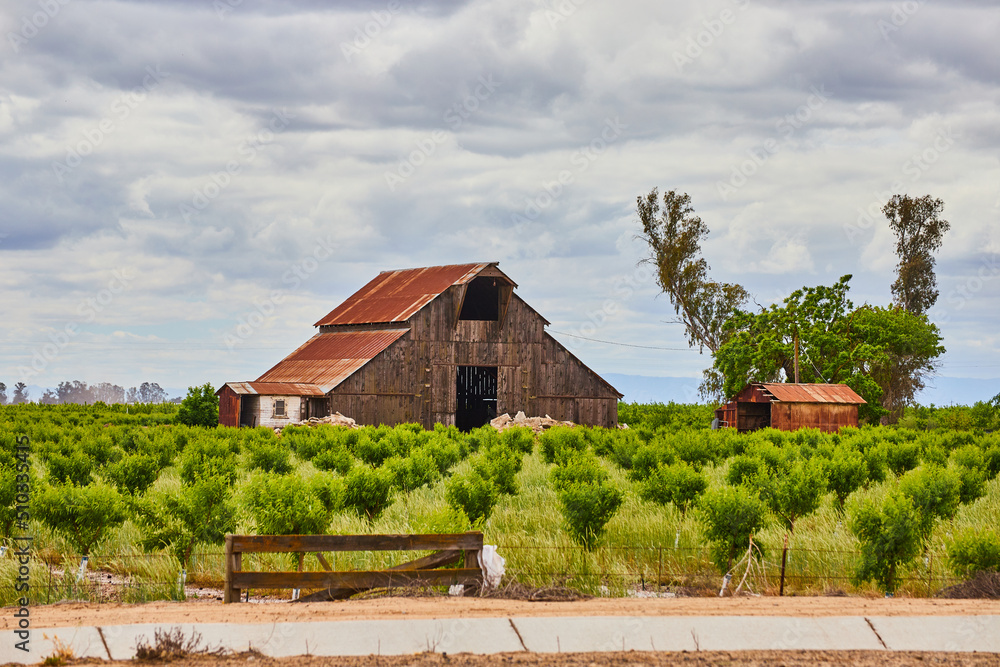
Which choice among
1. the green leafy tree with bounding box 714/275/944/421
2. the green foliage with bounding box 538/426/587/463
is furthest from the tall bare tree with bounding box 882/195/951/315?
the green foliage with bounding box 538/426/587/463

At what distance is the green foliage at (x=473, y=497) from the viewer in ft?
55.9

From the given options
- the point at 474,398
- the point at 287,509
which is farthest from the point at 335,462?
the point at 474,398

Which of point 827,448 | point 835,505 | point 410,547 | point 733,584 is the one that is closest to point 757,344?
point 827,448

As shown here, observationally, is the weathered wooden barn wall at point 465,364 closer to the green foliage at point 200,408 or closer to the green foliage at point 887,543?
the green foliage at point 200,408

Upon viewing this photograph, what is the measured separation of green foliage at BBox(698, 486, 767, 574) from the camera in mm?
13898

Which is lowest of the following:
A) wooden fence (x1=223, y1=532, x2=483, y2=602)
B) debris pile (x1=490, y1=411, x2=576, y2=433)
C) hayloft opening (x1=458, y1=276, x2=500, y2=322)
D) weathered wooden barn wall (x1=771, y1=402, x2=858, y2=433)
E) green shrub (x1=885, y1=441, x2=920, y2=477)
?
wooden fence (x1=223, y1=532, x2=483, y2=602)

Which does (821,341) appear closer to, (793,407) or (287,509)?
(793,407)

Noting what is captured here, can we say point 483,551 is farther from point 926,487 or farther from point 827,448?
point 827,448

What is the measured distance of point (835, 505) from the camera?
68.2 feet

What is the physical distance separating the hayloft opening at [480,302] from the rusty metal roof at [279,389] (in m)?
9.18

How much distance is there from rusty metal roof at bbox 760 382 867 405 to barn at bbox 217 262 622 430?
768 cm

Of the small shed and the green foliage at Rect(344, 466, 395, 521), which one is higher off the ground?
the small shed

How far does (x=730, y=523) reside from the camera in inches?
551

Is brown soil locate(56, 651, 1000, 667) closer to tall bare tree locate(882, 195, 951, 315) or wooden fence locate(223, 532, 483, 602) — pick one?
wooden fence locate(223, 532, 483, 602)
